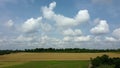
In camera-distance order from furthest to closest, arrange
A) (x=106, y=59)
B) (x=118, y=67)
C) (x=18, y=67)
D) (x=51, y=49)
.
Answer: (x=51, y=49), (x=18, y=67), (x=106, y=59), (x=118, y=67)

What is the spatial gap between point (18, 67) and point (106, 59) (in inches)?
1025

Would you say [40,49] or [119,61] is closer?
[119,61]

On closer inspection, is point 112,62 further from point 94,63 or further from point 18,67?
point 18,67

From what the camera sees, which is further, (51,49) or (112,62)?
(51,49)

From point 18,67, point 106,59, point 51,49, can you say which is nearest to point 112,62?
point 106,59

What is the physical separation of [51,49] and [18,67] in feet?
298

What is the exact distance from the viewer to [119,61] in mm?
61906

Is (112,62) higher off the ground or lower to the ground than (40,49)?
lower

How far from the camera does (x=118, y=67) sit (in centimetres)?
6072

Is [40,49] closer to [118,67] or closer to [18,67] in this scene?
[18,67]

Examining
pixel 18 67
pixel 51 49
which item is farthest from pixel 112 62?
pixel 51 49

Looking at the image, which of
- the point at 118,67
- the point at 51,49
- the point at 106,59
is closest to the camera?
the point at 118,67

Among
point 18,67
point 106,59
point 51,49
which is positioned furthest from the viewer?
point 51,49

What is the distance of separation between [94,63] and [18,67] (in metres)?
23.6
